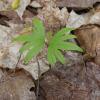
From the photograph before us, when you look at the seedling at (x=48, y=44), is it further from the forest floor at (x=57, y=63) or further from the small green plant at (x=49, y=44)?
the forest floor at (x=57, y=63)

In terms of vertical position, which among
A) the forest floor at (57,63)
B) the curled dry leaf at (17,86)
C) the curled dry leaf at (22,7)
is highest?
the curled dry leaf at (22,7)

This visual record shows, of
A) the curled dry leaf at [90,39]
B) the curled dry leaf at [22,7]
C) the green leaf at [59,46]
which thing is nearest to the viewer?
the green leaf at [59,46]

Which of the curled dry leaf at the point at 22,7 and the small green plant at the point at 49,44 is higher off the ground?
the curled dry leaf at the point at 22,7

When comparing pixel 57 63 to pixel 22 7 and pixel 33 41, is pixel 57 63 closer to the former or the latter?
pixel 33 41

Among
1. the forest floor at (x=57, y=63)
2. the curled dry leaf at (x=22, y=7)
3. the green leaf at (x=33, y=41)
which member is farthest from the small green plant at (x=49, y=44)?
the curled dry leaf at (x=22, y=7)

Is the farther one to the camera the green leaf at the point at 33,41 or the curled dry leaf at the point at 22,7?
the curled dry leaf at the point at 22,7

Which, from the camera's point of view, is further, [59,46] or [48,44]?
[48,44]

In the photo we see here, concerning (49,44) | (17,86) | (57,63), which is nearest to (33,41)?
(49,44)

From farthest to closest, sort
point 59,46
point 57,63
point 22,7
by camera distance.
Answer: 1. point 22,7
2. point 57,63
3. point 59,46
